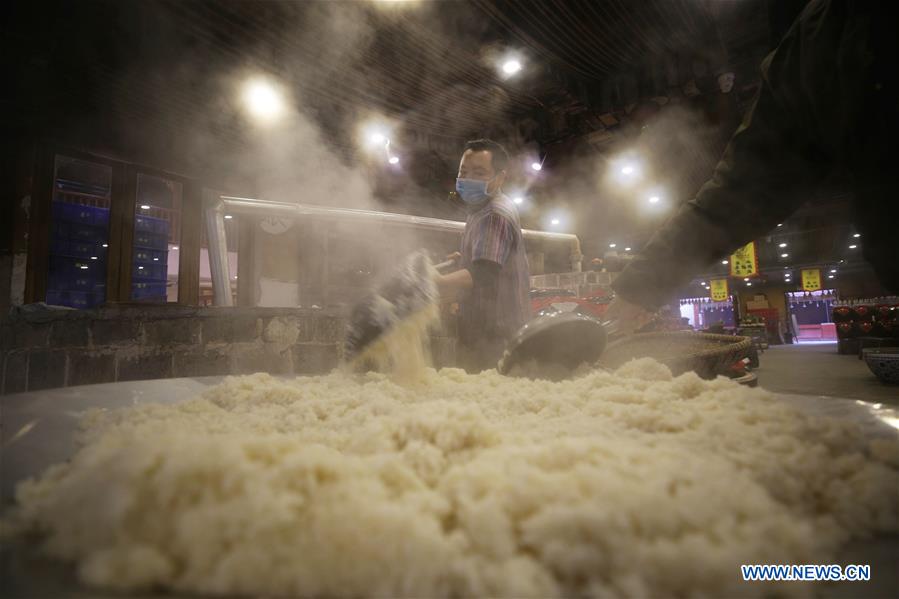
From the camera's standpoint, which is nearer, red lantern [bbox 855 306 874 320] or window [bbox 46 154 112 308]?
window [bbox 46 154 112 308]

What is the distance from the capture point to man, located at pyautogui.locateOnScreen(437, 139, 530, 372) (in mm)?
2000

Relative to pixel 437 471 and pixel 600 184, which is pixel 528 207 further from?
pixel 437 471

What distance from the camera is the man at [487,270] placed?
200 centimetres

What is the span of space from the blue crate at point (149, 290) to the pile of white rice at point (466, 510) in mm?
6030

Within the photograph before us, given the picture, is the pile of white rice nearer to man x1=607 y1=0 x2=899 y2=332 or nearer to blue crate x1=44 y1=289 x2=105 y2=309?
man x1=607 y1=0 x2=899 y2=332

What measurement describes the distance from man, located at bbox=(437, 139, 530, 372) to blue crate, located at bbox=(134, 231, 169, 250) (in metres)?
5.33

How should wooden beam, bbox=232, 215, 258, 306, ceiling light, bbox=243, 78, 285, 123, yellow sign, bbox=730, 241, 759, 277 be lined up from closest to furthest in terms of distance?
ceiling light, bbox=243, 78, 285, 123 < wooden beam, bbox=232, 215, 258, 306 < yellow sign, bbox=730, 241, 759, 277

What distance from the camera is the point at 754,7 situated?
3.69 m

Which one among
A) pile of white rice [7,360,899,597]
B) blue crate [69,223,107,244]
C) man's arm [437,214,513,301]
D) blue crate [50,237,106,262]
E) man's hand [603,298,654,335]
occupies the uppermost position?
blue crate [69,223,107,244]

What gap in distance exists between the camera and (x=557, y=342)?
145 cm

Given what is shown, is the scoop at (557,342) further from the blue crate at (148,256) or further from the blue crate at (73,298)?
the blue crate at (148,256)

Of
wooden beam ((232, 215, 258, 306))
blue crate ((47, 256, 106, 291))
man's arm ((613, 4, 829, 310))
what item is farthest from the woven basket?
blue crate ((47, 256, 106, 291))

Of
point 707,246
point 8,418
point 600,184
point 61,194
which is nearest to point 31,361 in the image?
point 8,418

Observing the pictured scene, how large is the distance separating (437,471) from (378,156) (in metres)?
5.65
